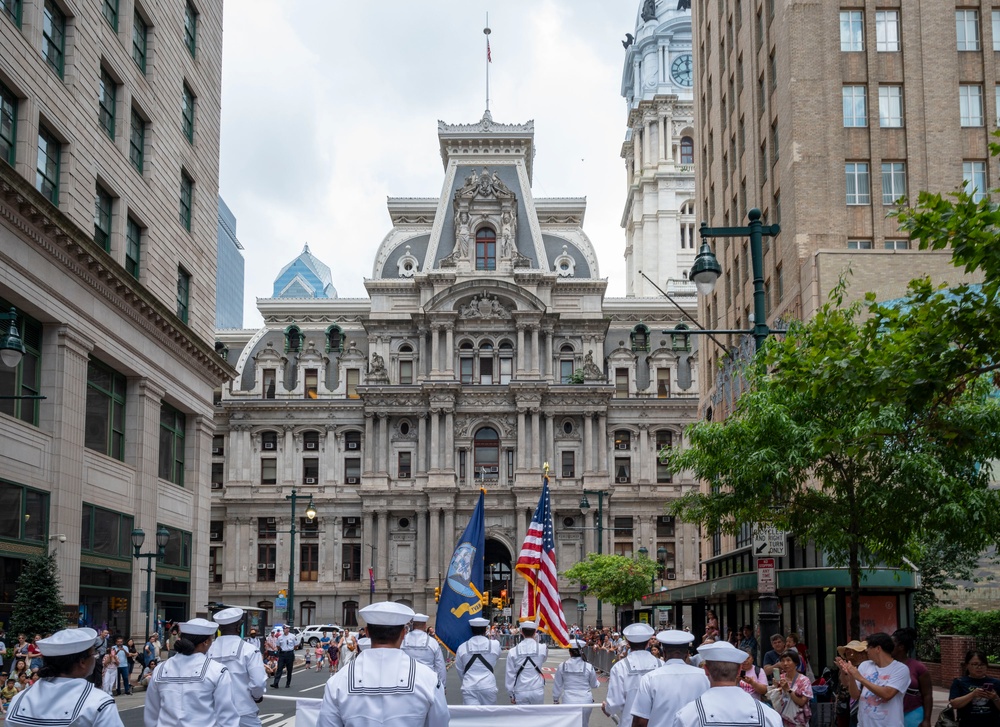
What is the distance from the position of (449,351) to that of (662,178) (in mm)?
48978

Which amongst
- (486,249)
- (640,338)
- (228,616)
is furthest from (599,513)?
(228,616)

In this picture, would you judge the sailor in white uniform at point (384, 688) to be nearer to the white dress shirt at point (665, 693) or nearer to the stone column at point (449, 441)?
the white dress shirt at point (665, 693)

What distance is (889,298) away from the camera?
3744 centimetres

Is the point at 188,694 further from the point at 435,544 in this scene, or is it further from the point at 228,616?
the point at 435,544

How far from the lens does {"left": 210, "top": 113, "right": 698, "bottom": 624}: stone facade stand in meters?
85.1

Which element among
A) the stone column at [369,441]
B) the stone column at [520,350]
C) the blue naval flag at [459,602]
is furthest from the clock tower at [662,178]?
the blue naval flag at [459,602]

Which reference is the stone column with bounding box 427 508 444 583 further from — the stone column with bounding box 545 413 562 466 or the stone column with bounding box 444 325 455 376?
the stone column with bounding box 444 325 455 376

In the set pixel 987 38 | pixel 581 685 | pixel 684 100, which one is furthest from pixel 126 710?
pixel 684 100

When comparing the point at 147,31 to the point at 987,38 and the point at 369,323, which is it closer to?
the point at 987,38

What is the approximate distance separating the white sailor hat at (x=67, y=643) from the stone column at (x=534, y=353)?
255ft

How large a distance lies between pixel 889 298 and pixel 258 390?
60.5 meters

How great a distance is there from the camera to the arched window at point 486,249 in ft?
294

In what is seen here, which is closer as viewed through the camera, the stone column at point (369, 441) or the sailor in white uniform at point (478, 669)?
the sailor in white uniform at point (478, 669)

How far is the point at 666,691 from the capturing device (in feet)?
35.0
